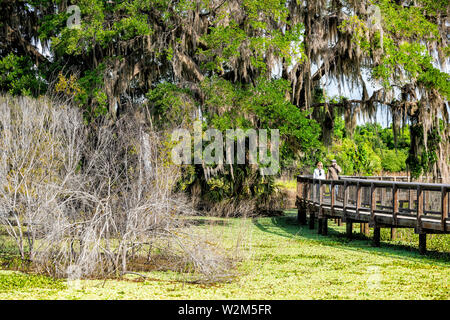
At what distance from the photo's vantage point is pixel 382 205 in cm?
1524

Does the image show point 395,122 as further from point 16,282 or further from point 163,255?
point 16,282

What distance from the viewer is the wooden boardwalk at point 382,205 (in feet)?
43.4

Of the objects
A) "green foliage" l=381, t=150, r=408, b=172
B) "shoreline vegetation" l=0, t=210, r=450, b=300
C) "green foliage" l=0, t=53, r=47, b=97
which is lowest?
"shoreline vegetation" l=0, t=210, r=450, b=300

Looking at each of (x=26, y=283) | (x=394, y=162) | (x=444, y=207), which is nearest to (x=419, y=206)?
(x=444, y=207)

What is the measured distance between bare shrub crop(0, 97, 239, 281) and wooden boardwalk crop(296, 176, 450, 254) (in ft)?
14.8

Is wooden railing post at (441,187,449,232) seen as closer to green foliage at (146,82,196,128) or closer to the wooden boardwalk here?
the wooden boardwalk

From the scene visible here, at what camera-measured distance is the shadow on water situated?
13773 mm

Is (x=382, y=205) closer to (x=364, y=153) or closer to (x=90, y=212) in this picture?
(x=90, y=212)

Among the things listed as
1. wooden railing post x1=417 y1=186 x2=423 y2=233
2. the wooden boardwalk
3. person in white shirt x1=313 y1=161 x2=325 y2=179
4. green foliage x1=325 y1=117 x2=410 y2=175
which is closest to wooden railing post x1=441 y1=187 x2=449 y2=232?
the wooden boardwalk

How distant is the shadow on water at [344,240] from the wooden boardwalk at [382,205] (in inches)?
13.1

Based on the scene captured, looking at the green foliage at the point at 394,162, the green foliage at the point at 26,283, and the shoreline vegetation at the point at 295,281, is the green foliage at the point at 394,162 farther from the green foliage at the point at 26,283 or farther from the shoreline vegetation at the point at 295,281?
the green foliage at the point at 26,283

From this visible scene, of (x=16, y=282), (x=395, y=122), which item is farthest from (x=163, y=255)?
(x=395, y=122)

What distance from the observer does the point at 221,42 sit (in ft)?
61.1

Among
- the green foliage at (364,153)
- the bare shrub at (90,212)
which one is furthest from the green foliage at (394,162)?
the bare shrub at (90,212)
